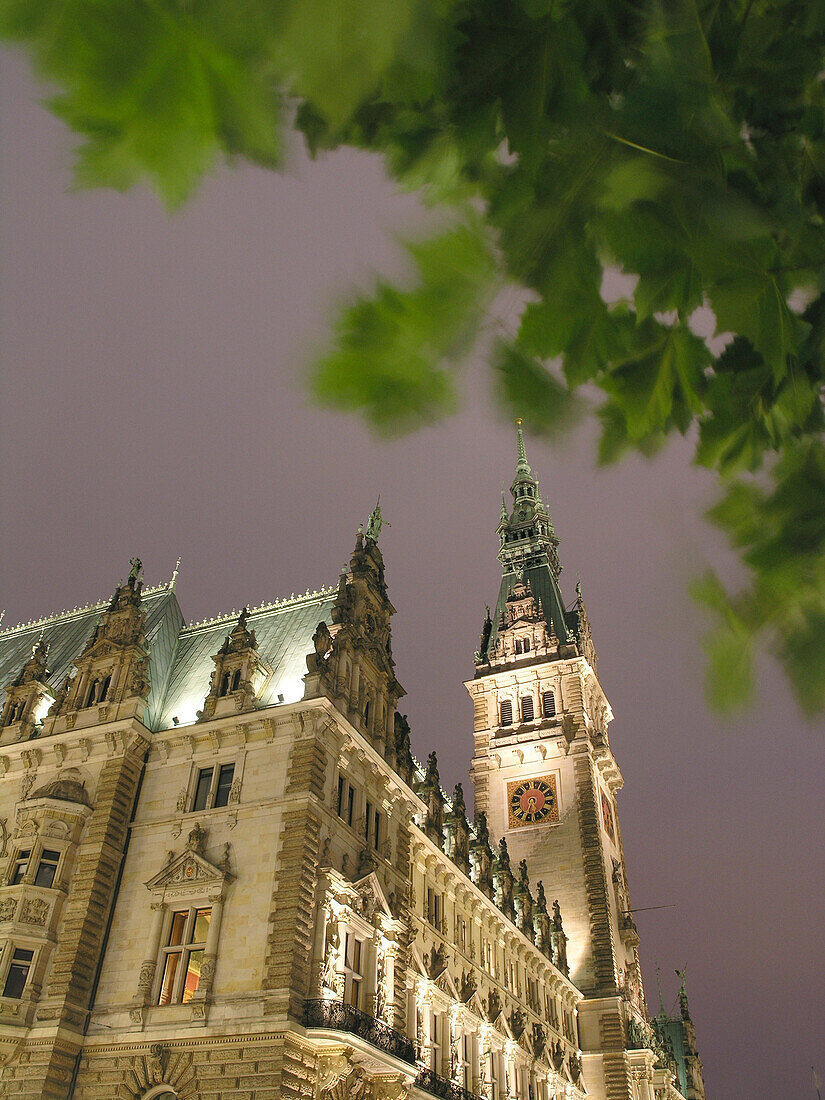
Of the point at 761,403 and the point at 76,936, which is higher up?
the point at 76,936

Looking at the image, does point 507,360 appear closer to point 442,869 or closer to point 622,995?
point 442,869

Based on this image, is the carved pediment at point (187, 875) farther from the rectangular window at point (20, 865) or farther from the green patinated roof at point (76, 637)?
the green patinated roof at point (76, 637)

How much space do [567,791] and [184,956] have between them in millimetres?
36196

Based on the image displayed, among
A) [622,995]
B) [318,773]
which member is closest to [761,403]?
[318,773]

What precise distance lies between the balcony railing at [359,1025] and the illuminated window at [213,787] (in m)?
6.38

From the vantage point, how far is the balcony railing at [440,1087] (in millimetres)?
26375

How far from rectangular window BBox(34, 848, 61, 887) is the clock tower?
33905 millimetres

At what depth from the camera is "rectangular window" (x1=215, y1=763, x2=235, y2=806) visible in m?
25.0

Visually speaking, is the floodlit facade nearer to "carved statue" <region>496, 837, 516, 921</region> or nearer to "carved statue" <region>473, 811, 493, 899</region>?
"carved statue" <region>473, 811, 493, 899</region>

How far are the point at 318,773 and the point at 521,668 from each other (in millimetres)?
38836

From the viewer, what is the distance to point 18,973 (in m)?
22.4

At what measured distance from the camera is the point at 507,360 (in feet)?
7.83

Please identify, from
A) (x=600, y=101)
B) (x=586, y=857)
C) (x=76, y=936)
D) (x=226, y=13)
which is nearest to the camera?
(x=226, y=13)

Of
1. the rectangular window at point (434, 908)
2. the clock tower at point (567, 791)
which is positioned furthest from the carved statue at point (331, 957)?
the clock tower at point (567, 791)
